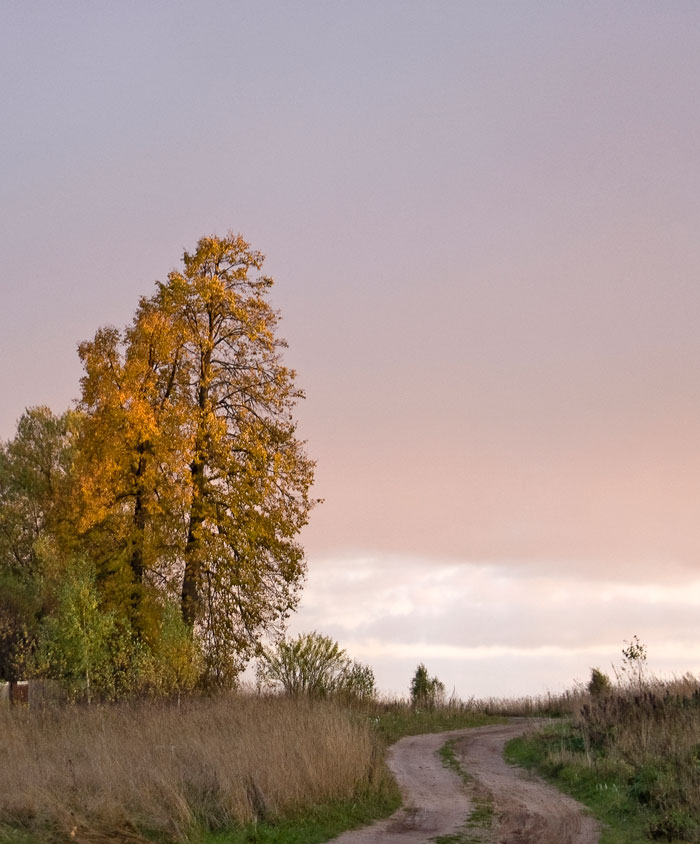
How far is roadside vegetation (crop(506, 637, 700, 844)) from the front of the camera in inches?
635

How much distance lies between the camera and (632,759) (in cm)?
2041

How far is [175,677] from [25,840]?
15.6 metres

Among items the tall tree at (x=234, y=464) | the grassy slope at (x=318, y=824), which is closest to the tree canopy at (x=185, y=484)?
the tall tree at (x=234, y=464)

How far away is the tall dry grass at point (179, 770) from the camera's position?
14945 millimetres

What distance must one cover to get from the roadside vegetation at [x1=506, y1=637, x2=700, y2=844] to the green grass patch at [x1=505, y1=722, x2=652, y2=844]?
0.05 feet

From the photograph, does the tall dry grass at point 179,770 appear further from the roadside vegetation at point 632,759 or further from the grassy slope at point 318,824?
the roadside vegetation at point 632,759

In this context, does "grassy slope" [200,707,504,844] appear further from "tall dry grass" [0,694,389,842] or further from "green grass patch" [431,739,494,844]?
"green grass patch" [431,739,494,844]

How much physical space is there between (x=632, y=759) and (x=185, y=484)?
1705cm

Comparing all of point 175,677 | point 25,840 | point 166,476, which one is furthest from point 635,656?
point 25,840

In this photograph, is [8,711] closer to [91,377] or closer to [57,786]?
[91,377]

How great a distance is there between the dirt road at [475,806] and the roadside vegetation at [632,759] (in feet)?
1.80

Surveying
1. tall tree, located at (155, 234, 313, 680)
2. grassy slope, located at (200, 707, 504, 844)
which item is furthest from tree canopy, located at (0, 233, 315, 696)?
grassy slope, located at (200, 707, 504, 844)

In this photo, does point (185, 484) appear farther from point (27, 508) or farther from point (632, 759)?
point (27, 508)

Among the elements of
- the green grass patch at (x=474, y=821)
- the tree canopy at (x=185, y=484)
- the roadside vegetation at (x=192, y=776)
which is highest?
the tree canopy at (x=185, y=484)
